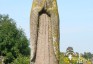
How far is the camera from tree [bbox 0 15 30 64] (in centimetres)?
8703

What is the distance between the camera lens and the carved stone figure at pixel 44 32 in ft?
38.2

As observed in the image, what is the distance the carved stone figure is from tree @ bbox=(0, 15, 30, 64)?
73.5m

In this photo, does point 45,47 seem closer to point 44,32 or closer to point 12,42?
point 44,32

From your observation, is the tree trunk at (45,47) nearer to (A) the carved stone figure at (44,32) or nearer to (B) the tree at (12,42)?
(A) the carved stone figure at (44,32)

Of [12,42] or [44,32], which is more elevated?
[12,42]

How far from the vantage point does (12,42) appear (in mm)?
89562

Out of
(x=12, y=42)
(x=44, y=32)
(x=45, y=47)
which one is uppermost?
(x=12, y=42)

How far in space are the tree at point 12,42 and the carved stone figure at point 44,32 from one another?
73483 millimetres

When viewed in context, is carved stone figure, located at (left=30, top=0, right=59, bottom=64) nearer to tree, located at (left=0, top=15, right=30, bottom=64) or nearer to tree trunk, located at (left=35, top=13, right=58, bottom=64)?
tree trunk, located at (left=35, top=13, right=58, bottom=64)

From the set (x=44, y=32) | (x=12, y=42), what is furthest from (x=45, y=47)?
(x=12, y=42)

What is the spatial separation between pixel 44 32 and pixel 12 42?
78.2 meters

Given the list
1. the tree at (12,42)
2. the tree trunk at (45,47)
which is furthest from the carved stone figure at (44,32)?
the tree at (12,42)

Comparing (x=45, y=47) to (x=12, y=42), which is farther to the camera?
(x=12, y=42)

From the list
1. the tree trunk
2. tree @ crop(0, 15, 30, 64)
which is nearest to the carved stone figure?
the tree trunk
